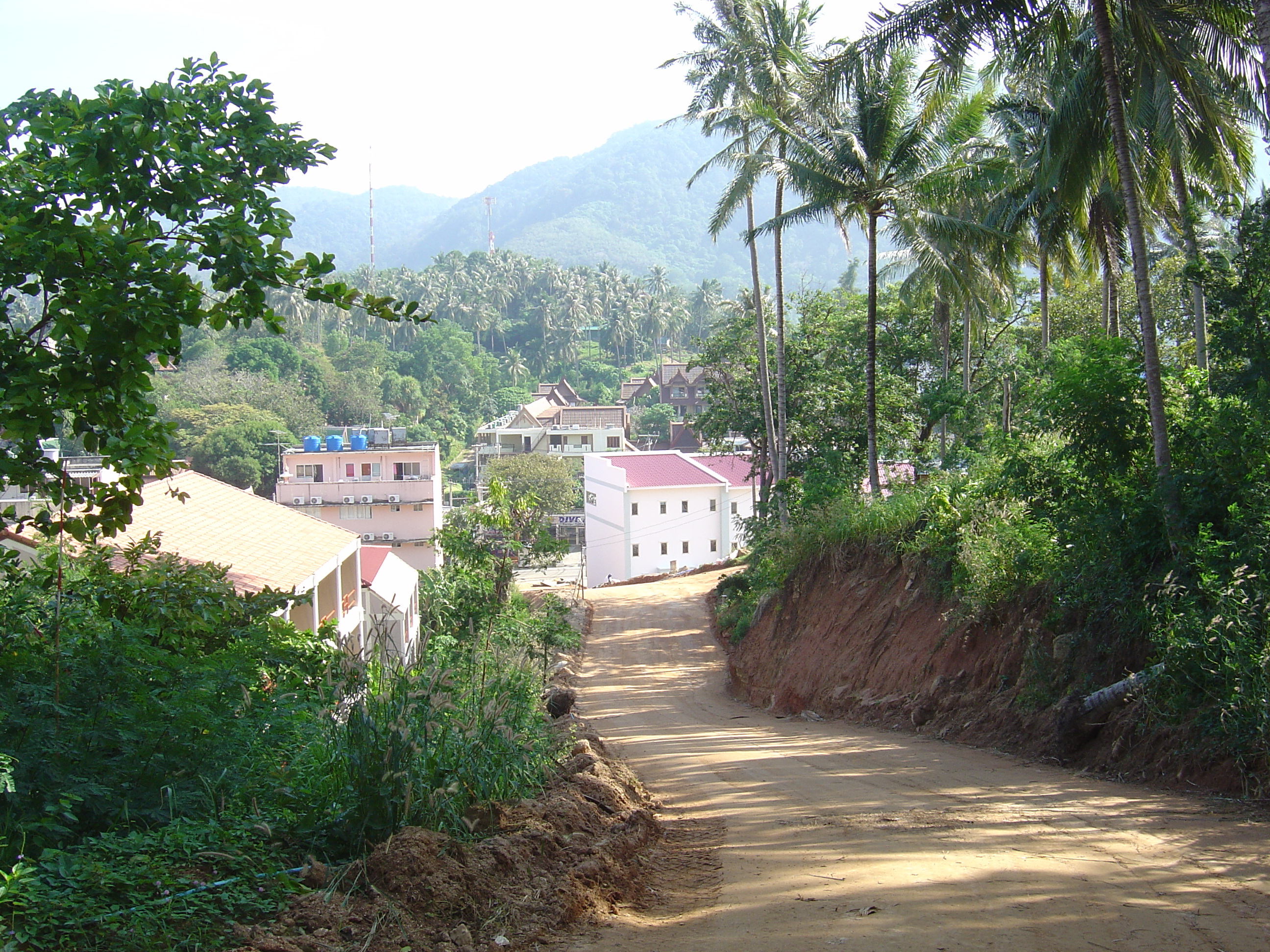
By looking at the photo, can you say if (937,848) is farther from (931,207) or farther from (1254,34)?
(931,207)

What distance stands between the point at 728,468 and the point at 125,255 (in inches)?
2124

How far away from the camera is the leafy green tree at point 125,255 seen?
5.17m

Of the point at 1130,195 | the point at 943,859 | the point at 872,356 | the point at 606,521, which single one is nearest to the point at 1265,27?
the point at 1130,195

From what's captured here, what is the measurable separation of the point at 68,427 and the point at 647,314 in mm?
132929

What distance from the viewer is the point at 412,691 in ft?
20.6

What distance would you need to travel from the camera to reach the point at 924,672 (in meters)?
13.3

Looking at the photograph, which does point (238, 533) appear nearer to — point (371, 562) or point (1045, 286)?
point (371, 562)

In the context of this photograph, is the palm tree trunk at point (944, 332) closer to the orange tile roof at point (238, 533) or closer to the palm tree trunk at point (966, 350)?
the palm tree trunk at point (966, 350)

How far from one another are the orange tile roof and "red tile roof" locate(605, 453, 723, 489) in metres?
30.1

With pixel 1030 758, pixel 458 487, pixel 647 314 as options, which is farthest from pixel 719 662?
pixel 647 314

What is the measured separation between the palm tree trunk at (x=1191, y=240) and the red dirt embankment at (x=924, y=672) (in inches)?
164

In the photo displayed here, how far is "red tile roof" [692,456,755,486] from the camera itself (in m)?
57.2

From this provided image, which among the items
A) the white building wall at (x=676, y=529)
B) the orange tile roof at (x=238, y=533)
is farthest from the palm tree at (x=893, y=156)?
the white building wall at (x=676, y=529)

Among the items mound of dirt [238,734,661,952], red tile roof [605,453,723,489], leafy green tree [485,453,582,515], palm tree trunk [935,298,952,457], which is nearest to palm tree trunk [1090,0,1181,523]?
mound of dirt [238,734,661,952]
